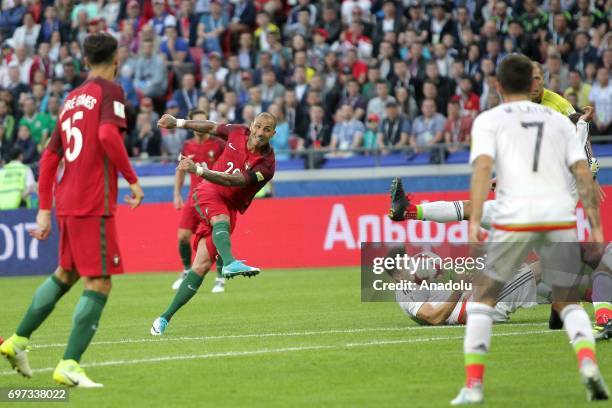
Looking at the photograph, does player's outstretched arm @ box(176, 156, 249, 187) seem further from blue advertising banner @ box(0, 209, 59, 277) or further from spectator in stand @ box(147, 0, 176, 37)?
spectator in stand @ box(147, 0, 176, 37)

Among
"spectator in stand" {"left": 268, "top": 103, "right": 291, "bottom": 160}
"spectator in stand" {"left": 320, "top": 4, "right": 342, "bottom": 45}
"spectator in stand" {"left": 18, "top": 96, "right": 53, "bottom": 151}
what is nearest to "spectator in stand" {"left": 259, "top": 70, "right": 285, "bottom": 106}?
"spectator in stand" {"left": 268, "top": 103, "right": 291, "bottom": 160}

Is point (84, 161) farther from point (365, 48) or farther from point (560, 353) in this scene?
point (365, 48)

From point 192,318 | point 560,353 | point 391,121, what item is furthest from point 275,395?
point 391,121

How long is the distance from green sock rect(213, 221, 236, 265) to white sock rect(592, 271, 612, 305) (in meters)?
3.69

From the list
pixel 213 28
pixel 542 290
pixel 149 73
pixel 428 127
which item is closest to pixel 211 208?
pixel 542 290

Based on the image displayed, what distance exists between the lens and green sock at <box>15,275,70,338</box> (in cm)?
940

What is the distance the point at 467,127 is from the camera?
23344 millimetres

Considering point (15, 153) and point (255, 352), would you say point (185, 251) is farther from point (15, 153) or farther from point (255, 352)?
point (255, 352)

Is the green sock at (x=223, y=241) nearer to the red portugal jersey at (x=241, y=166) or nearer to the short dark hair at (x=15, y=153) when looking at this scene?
the red portugal jersey at (x=241, y=166)

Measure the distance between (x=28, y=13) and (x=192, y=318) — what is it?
17.7 m

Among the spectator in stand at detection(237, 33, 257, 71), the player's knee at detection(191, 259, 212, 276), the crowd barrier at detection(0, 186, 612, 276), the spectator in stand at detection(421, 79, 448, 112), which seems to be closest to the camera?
the player's knee at detection(191, 259, 212, 276)

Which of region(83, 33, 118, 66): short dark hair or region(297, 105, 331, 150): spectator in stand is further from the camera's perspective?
region(297, 105, 331, 150): spectator in stand

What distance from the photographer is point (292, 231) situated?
914 inches

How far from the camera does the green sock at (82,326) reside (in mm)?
8938
